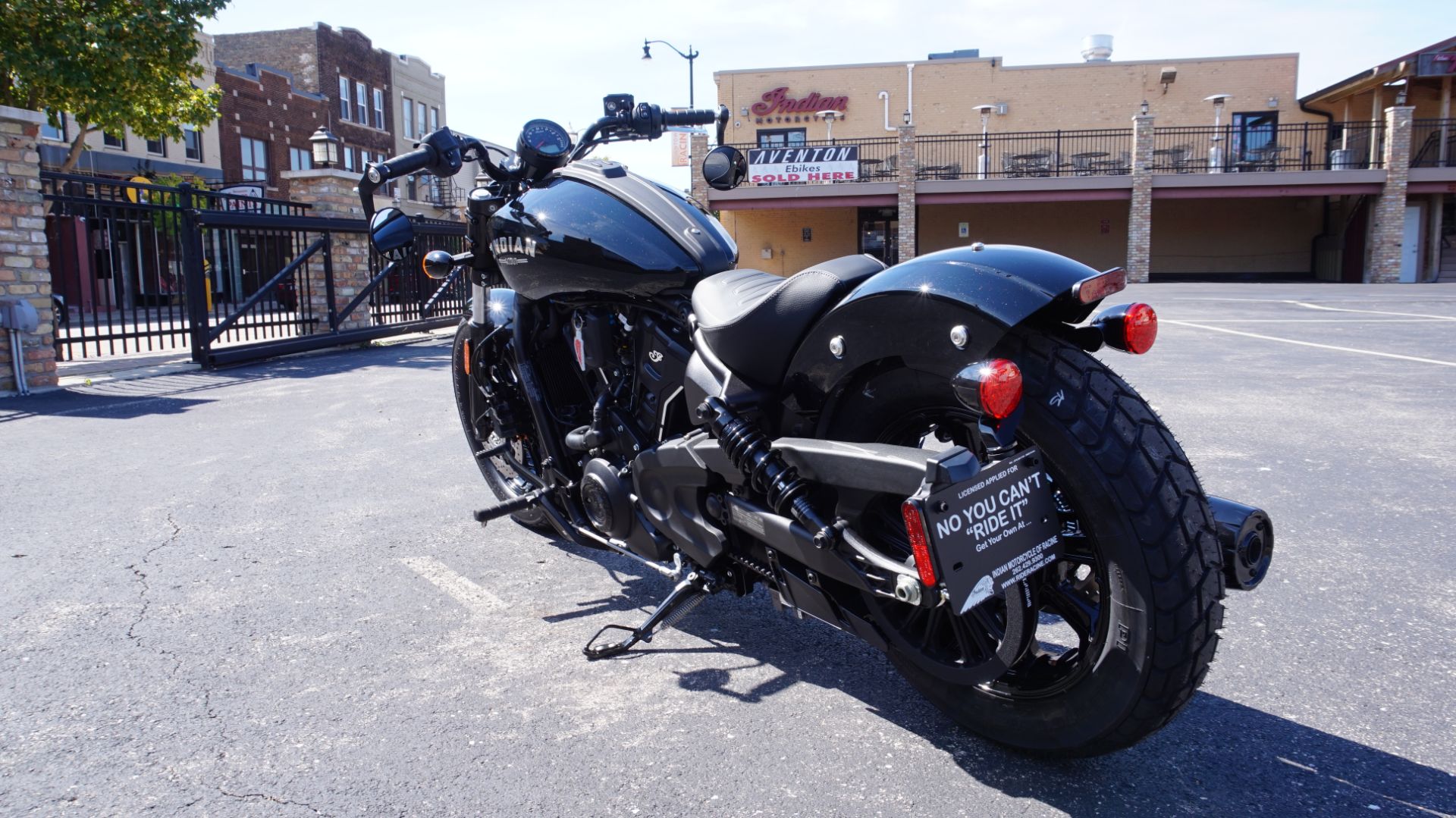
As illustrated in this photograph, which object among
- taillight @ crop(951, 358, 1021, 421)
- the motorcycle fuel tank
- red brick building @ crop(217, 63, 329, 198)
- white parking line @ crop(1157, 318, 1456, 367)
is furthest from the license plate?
red brick building @ crop(217, 63, 329, 198)

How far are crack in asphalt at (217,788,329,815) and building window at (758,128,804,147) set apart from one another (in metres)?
36.0

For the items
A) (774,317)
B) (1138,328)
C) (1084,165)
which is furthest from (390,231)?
(1084,165)

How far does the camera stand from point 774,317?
2.46 meters

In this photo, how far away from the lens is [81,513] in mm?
4750

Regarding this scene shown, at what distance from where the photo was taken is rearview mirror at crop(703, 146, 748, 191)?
3.37 metres

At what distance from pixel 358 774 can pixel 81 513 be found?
10.7 ft

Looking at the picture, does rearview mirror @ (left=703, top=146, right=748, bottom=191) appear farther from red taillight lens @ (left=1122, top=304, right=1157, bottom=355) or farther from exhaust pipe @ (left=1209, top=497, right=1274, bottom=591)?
exhaust pipe @ (left=1209, top=497, right=1274, bottom=591)

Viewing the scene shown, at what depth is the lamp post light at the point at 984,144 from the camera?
103 ft

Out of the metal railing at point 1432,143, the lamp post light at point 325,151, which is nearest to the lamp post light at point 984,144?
the metal railing at point 1432,143

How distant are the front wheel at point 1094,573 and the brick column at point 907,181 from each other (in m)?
29.5

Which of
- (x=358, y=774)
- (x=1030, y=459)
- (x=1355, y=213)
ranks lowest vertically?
(x=358, y=774)

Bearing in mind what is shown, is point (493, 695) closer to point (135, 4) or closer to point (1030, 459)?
point (1030, 459)

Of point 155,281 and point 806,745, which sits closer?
point 806,745

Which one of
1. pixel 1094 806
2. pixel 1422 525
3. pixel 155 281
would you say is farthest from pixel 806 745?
pixel 155 281
